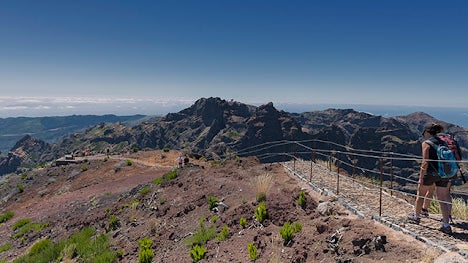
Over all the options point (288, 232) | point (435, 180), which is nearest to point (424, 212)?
point (435, 180)

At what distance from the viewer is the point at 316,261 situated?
7723 millimetres

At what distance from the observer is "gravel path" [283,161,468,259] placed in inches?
298

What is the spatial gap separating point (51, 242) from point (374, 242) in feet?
51.3

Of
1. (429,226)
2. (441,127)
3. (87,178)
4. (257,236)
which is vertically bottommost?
(87,178)

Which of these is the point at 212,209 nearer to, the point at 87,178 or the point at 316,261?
the point at 316,261

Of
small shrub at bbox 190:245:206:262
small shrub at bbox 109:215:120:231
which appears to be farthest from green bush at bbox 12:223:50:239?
small shrub at bbox 190:245:206:262

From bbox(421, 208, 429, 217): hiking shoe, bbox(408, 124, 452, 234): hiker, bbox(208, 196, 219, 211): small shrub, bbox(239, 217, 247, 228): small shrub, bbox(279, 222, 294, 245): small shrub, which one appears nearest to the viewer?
bbox(408, 124, 452, 234): hiker

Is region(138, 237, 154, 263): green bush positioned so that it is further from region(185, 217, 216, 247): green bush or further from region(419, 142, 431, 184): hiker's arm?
region(419, 142, 431, 184): hiker's arm

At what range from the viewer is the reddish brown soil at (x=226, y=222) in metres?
7.96

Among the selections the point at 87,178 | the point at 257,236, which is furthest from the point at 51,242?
the point at 87,178

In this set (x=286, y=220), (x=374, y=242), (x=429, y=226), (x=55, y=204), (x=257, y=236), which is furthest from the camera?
(x=55, y=204)

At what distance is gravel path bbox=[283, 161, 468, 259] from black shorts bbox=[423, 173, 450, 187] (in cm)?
121

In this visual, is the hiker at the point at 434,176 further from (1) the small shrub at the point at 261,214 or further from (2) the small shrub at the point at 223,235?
(2) the small shrub at the point at 223,235

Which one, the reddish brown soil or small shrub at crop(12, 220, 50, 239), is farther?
small shrub at crop(12, 220, 50, 239)
